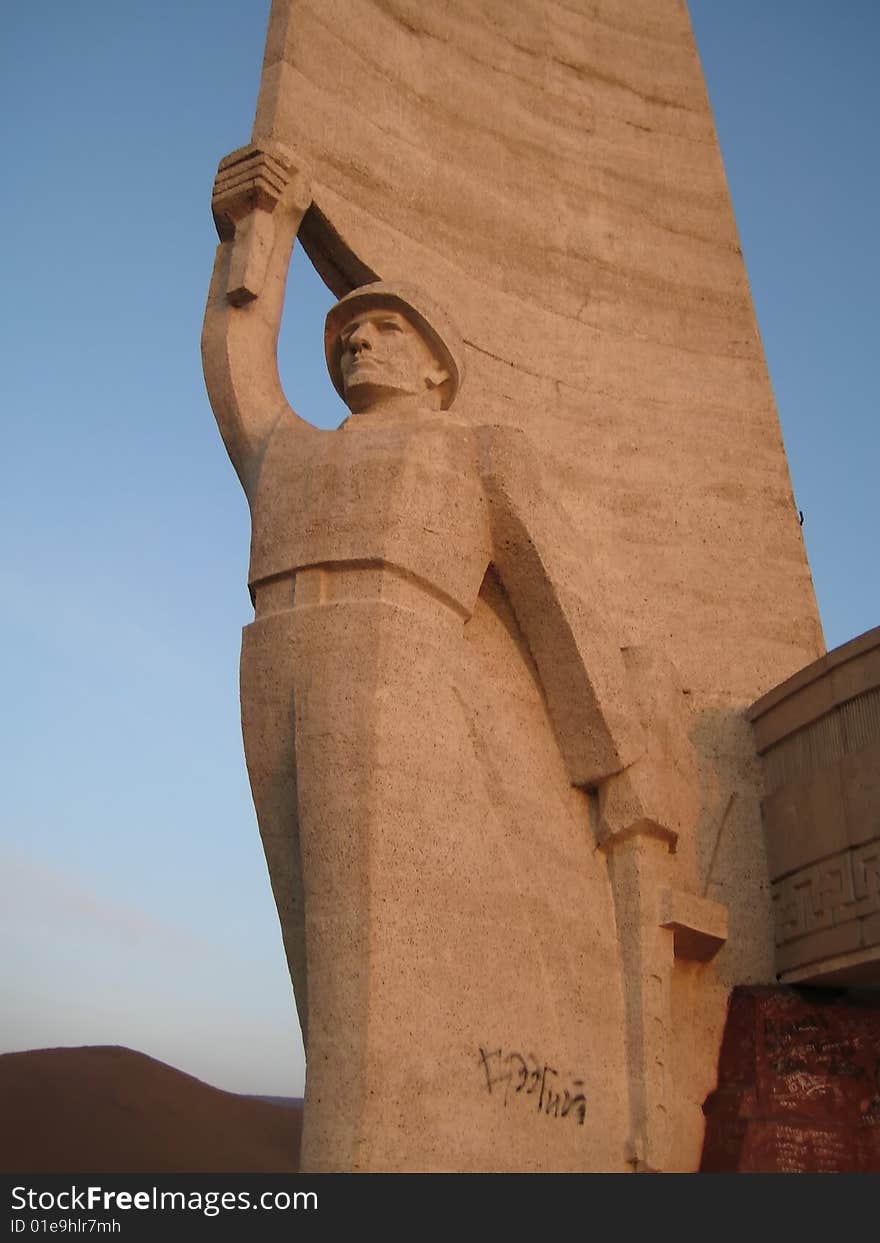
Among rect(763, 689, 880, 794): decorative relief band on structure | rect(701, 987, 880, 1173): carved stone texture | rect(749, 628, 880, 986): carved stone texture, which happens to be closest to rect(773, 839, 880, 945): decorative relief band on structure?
rect(749, 628, 880, 986): carved stone texture

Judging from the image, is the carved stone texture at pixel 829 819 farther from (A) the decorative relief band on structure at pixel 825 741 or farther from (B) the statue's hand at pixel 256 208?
(B) the statue's hand at pixel 256 208

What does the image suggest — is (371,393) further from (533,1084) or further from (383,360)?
(533,1084)

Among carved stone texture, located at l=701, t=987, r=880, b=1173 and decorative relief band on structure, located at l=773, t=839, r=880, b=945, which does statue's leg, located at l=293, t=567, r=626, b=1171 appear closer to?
carved stone texture, located at l=701, t=987, r=880, b=1173

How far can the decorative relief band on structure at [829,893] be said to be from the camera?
4.99 metres

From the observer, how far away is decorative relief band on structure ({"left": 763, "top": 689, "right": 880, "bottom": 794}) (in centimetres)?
517

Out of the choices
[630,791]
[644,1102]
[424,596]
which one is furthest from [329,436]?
[644,1102]

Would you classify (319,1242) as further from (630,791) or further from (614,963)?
(630,791)

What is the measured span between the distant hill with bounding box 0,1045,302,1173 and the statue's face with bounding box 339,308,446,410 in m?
5.24

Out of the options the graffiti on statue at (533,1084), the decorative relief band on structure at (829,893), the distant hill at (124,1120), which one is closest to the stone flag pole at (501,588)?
the graffiti on statue at (533,1084)

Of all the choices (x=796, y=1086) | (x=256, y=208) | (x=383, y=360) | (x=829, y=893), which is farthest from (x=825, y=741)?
(x=256, y=208)

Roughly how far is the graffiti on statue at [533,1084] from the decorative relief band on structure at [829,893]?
122cm

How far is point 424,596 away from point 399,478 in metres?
0.43

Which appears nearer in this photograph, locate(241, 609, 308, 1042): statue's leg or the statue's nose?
locate(241, 609, 308, 1042): statue's leg

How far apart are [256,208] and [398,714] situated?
8.23ft
